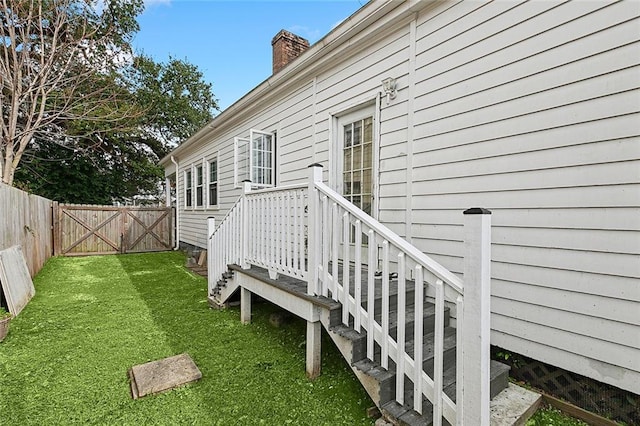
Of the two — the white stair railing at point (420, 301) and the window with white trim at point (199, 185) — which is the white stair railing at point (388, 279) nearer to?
the white stair railing at point (420, 301)

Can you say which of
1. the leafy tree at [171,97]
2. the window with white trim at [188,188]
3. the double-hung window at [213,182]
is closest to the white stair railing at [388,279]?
the double-hung window at [213,182]

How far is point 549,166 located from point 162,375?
366cm

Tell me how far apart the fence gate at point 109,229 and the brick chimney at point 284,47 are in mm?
7898

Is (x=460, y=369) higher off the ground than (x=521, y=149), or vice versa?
(x=521, y=149)

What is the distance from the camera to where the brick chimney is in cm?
656

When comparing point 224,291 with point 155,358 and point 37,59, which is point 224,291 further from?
point 37,59

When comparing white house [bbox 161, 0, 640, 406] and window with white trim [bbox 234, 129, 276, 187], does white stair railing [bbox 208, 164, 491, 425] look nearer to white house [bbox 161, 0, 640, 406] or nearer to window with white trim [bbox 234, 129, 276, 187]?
white house [bbox 161, 0, 640, 406]

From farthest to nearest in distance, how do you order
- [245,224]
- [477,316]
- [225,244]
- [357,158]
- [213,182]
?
[213,182] → [225,244] → [357,158] → [245,224] → [477,316]

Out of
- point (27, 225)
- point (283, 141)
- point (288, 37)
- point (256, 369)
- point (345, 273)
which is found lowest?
point (256, 369)

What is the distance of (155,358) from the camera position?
3256 mm

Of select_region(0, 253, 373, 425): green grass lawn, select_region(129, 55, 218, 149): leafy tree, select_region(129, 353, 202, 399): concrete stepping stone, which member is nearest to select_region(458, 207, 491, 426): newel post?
select_region(0, 253, 373, 425): green grass lawn

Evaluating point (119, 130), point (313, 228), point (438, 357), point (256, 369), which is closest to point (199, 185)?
point (119, 130)

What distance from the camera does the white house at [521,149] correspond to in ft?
7.09

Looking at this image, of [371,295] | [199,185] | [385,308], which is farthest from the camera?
[199,185]
